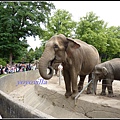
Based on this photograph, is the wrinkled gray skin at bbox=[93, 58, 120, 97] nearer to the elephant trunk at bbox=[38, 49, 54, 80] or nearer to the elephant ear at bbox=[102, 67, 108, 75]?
the elephant ear at bbox=[102, 67, 108, 75]

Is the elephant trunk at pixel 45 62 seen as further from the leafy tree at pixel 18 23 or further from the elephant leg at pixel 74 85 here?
the leafy tree at pixel 18 23

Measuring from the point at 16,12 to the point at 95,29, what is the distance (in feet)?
53.8

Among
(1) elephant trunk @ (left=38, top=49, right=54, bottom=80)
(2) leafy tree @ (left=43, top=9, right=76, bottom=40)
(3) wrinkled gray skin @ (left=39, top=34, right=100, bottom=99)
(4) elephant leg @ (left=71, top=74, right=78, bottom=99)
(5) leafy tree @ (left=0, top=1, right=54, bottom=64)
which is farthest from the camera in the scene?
(2) leafy tree @ (left=43, top=9, right=76, bottom=40)

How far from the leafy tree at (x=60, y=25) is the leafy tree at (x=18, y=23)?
561cm

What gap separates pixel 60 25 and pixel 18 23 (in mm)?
10260

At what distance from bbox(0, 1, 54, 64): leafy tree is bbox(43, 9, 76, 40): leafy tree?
5615 millimetres

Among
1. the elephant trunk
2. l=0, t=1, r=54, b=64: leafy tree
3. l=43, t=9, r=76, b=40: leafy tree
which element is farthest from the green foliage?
the elephant trunk

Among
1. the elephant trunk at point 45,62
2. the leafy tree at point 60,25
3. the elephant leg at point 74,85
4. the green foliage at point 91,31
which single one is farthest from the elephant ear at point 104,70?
the green foliage at point 91,31

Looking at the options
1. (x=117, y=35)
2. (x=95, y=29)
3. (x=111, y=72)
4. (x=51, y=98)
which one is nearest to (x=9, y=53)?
(x=95, y=29)

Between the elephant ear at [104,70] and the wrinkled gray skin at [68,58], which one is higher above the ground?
the wrinkled gray skin at [68,58]

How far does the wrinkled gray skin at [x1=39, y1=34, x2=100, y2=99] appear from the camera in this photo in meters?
6.86

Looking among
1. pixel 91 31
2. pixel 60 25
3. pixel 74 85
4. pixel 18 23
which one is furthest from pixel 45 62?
pixel 91 31

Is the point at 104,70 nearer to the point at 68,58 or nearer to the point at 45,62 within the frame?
the point at 68,58

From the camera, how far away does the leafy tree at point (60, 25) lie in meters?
37.5
